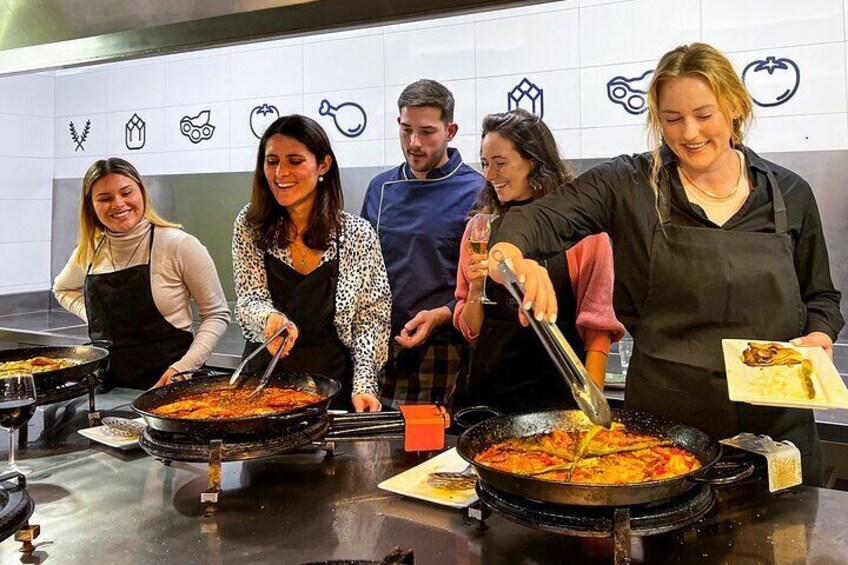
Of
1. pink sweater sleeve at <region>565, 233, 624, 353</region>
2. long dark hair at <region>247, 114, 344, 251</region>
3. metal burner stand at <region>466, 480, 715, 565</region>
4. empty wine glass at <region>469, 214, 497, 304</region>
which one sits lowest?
metal burner stand at <region>466, 480, 715, 565</region>

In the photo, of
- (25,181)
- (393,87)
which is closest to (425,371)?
(393,87)

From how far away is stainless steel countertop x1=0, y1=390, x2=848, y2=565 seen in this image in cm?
122

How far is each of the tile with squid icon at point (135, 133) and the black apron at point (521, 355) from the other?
353 cm

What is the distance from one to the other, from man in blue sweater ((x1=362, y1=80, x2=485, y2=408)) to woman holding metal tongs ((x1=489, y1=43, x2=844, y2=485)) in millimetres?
1093

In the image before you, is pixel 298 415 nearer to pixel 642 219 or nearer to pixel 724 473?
pixel 724 473

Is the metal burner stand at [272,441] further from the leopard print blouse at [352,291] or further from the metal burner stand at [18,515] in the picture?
the leopard print blouse at [352,291]

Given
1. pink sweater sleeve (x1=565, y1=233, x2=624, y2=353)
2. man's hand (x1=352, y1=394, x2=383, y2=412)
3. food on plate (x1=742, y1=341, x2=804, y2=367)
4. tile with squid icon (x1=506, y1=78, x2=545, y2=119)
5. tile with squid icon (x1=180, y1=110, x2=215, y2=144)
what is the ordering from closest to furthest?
food on plate (x1=742, y1=341, x2=804, y2=367), man's hand (x1=352, y1=394, x2=383, y2=412), pink sweater sleeve (x1=565, y1=233, x2=624, y2=353), tile with squid icon (x1=506, y1=78, x2=545, y2=119), tile with squid icon (x1=180, y1=110, x2=215, y2=144)

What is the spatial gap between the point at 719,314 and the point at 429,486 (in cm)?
89

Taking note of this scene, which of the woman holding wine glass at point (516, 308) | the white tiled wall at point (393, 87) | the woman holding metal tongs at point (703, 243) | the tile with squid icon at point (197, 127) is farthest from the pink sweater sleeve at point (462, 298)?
the tile with squid icon at point (197, 127)

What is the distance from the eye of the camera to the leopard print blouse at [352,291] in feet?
7.83

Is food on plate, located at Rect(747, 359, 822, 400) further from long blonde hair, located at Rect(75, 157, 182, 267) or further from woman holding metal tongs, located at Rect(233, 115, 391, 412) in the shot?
long blonde hair, located at Rect(75, 157, 182, 267)

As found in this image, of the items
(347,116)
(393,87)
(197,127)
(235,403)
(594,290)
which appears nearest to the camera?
(235,403)

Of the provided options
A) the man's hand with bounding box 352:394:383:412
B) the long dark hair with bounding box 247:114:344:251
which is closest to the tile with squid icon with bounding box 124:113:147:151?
the long dark hair with bounding box 247:114:344:251

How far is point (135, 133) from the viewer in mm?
5070
